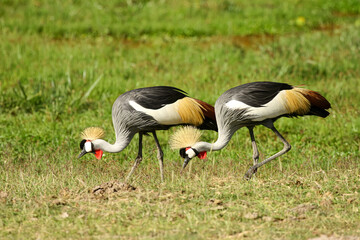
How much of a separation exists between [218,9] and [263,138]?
24.8 ft

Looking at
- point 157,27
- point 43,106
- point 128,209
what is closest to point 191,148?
point 128,209

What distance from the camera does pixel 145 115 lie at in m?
5.97

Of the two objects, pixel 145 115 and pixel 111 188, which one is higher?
pixel 145 115

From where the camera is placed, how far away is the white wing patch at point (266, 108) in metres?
5.85

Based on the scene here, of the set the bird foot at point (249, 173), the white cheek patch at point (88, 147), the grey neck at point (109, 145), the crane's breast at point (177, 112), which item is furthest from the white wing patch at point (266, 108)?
the white cheek patch at point (88, 147)

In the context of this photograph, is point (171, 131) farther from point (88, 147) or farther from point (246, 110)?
point (246, 110)

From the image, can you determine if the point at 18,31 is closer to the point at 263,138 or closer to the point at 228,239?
the point at 263,138

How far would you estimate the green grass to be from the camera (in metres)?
4.72

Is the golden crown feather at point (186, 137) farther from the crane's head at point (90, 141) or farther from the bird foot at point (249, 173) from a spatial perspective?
the crane's head at point (90, 141)

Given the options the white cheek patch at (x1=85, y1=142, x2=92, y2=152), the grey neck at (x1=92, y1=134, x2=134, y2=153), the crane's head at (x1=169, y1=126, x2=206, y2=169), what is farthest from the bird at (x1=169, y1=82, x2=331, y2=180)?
the white cheek patch at (x1=85, y1=142, x2=92, y2=152)

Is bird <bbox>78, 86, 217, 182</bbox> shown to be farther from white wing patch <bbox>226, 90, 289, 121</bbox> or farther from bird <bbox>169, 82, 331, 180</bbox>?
white wing patch <bbox>226, 90, 289, 121</bbox>

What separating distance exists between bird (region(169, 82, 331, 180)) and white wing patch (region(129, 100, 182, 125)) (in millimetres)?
223

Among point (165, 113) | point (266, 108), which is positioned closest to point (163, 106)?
point (165, 113)

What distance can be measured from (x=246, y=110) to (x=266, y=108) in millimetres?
217
